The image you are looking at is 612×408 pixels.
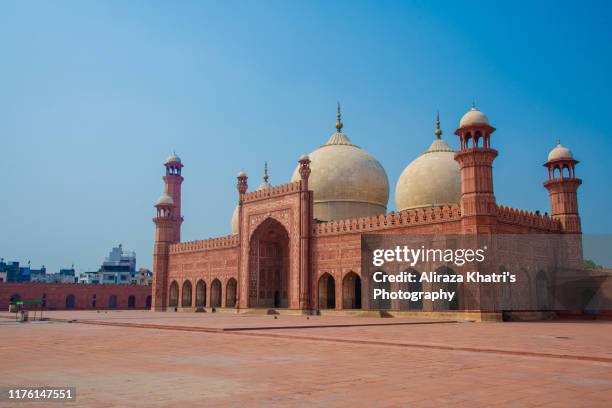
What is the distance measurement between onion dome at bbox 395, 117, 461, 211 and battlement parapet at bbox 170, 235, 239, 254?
861 centimetres

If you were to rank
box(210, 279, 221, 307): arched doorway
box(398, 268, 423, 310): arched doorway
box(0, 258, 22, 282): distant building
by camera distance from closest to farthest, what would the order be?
box(398, 268, 423, 310): arched doorway, box(210, 279, 221, 307): arched doorway, box(0, 258, 22, 282): distant building

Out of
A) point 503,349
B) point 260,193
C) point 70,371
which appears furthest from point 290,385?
point 260,193

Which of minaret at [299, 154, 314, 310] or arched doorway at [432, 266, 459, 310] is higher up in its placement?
minaret at [299, 154, 314, 310]

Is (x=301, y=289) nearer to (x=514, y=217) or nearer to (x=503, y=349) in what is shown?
(x=514, y=217)

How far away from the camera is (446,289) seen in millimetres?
19297

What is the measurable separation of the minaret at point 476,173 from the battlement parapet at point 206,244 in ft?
44.4

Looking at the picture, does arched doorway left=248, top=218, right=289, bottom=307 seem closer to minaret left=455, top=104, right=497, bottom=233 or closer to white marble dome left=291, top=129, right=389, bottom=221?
white marble dome left=291, top=129, right=389, bottom=221

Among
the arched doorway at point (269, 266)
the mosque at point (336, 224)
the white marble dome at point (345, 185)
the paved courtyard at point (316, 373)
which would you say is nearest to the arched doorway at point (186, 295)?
the mosque at point (336, 224)

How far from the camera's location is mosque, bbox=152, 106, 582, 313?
62.1 feet

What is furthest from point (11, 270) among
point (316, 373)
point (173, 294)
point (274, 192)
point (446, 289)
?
point (316, 373)

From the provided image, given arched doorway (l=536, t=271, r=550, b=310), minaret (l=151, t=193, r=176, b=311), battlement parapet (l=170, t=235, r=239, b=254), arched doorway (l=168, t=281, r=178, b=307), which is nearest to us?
arched doorway (l=536, t=271, r=550, b=310)

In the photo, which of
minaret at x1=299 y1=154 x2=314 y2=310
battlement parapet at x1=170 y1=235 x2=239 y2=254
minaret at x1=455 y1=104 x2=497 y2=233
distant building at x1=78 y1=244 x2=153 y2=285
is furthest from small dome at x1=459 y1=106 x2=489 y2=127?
distant building at x1=78 y1=244 x2=153 y2=285

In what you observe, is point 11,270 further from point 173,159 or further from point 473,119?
point 473,119

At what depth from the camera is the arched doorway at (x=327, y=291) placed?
78.8ft
